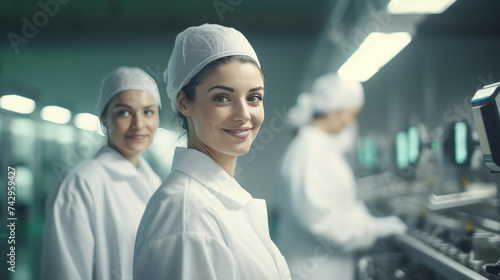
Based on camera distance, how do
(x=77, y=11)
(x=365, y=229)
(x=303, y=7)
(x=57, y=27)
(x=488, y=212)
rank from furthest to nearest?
(x=303, y=7), (x=77, y=11), (x=57, y=27), (x=365, y=229), (x=488, y=212)

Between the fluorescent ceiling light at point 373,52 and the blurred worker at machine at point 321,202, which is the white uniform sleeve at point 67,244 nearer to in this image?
the blurred worker at machine at point 321,202

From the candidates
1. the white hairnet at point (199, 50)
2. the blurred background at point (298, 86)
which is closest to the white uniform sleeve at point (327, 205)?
the blurred background at point (298, 86)

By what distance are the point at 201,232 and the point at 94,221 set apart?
53 cm

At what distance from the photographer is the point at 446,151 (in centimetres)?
255

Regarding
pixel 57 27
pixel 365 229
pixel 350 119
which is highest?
pixel 57 27

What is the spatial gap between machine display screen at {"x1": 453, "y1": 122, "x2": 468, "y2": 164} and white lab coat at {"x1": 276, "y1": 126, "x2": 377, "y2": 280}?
2.25 feet

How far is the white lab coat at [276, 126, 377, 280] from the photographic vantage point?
245 cm

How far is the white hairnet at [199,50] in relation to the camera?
3.22 ft

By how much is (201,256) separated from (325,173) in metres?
1.80

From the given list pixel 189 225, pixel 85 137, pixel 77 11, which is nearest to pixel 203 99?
pixel 189 225

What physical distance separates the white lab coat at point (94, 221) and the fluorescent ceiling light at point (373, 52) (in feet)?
6.36

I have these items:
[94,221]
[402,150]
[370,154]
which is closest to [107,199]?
[94,221]

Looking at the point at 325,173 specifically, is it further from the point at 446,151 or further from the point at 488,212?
the point at 488,212

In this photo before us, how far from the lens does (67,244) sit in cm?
123
